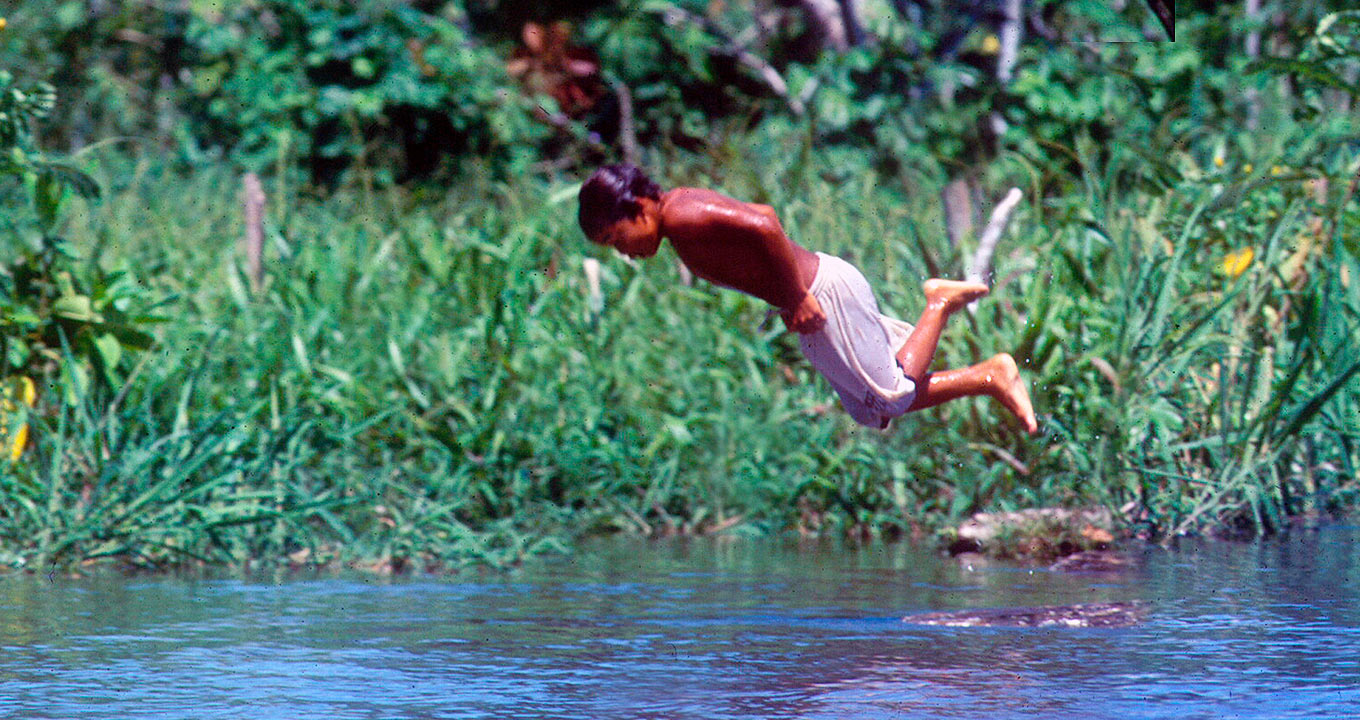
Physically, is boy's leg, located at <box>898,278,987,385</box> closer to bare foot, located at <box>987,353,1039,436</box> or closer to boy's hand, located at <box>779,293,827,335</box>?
bare foot, located at <box>987,353,1039,436</box>

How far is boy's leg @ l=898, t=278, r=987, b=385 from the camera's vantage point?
713 centimetres

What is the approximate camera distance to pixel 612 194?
6238mm

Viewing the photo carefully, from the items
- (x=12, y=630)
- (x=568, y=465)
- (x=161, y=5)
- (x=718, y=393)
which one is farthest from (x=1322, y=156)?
→ (x=161, y=5)

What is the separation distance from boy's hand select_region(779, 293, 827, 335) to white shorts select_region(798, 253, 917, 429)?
0.18m

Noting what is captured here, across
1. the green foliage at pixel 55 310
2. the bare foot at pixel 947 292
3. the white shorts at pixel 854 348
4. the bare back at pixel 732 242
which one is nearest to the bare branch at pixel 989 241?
the bare foot at pixel 947 292

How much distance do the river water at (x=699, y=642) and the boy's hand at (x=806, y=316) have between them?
0.90 metres

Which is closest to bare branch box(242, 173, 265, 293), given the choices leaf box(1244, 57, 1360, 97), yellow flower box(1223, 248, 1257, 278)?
yellow flower box(1223, 248, 1257, 278)

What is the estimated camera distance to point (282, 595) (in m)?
7.00

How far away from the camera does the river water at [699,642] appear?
16.2ft

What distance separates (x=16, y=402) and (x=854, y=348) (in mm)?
3498

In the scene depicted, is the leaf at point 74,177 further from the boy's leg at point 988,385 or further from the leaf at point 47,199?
the boy's leg at point 988,385

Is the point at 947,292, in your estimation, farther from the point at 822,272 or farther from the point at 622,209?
the point at 622,209

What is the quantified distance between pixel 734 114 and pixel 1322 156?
6661mm

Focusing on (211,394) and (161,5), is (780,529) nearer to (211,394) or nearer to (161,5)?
(211,394)
